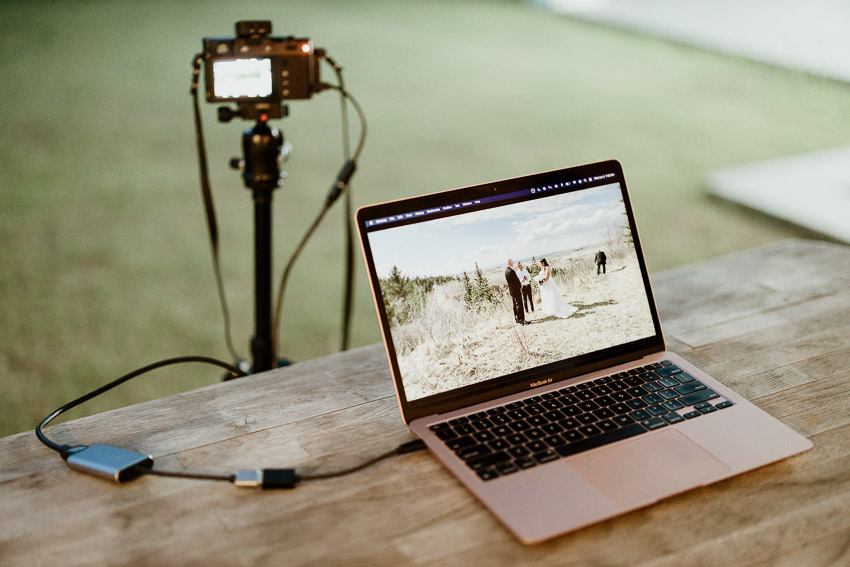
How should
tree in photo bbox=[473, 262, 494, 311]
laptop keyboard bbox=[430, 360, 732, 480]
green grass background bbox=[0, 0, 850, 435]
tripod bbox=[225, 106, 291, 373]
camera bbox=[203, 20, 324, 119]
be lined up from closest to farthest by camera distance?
laptop keyboard bbox=[430, 360, 732, 480] → tree in photo bbox=[473, 262, 494, 311] → camera bbox=[203, 20, 324, 119] → tripod bbox=[225, 106, 291, 373] → green grass background bbox=[0, 0, 850, 435]

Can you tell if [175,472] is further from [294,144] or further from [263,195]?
[294,144]

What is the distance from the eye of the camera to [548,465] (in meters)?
0.75

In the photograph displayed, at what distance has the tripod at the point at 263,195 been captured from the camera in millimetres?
1260

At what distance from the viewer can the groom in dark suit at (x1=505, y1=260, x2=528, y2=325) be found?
890 mm

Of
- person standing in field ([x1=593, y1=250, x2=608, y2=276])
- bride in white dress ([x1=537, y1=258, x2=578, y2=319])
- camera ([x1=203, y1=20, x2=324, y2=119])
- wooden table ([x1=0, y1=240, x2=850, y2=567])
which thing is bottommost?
wooden table ([x1=0, y1=240, x2=850, y2=567])

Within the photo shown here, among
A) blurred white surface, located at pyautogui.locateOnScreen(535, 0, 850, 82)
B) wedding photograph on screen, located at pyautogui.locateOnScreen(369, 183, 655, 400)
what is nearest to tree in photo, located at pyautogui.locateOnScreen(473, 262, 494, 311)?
wedding photograph on screen, located at pyautogui.locateOnScreen(369, 183, 655, 400)

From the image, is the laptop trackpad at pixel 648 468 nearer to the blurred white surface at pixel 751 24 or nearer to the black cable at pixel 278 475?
the black cable at pixel 278 475

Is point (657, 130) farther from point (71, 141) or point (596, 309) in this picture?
point (596, 309)

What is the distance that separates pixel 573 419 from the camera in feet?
2.69

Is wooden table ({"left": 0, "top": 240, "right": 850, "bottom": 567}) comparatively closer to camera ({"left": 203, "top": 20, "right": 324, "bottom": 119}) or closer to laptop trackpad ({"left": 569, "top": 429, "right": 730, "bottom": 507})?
laptop trackpad ({"left": 569, "top": 429, "right": 730, "bottom": 507})

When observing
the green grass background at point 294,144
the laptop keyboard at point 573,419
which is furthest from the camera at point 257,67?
the green grass background at point 294,144

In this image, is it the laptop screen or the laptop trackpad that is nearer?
the laptop trackpad

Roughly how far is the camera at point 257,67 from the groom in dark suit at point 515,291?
505mm

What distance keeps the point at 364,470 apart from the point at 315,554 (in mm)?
132
